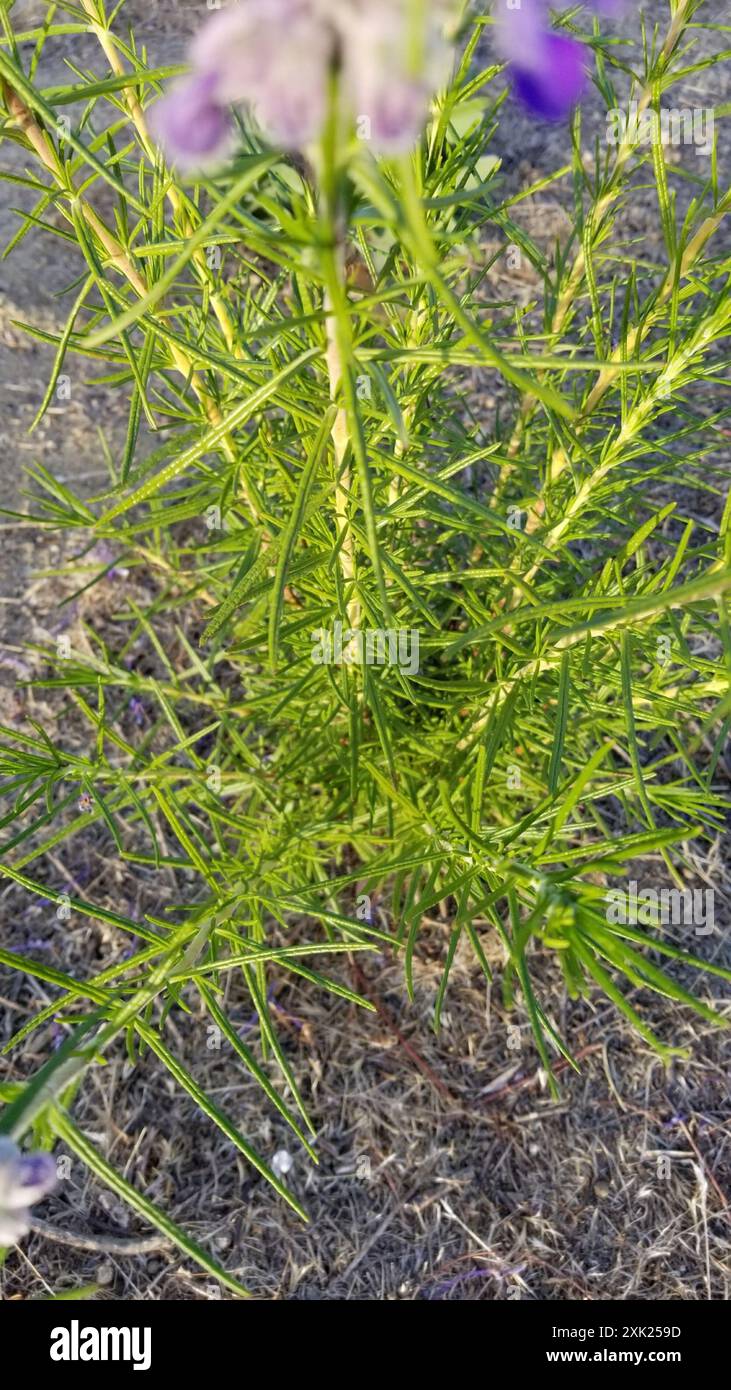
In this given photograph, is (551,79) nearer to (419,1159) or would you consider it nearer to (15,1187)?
(15,1187)

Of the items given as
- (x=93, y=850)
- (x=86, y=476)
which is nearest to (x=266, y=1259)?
(x=93, y=850)

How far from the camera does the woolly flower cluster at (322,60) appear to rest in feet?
1.56

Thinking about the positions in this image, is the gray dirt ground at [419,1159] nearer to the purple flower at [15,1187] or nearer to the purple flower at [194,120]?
the purple flower at [15,1187]

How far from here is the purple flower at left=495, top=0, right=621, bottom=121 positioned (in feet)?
1.83

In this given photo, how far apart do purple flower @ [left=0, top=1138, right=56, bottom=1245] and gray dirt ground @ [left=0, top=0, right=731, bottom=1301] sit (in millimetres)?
1688

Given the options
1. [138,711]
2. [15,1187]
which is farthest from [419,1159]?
[15,1187]

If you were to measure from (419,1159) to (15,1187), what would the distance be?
5.92 feet

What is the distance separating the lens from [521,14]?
58 cm

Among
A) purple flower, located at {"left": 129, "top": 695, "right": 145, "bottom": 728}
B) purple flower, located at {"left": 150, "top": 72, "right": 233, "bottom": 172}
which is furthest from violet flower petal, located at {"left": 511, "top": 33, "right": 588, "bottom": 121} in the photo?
purple flower, located at {"left": 129, "top": 695, "right": 145, "bottom": 728}

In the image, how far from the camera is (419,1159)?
229cm

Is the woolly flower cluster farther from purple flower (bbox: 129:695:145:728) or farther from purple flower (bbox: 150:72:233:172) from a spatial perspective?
purple flower (bbox: 129:695:145:728)

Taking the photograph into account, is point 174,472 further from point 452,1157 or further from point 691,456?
point 452,1157

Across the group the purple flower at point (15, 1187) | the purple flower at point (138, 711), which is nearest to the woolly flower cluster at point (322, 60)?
the purple flower at point (15, 1187)

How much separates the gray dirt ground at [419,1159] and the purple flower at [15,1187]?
66.5 inches
